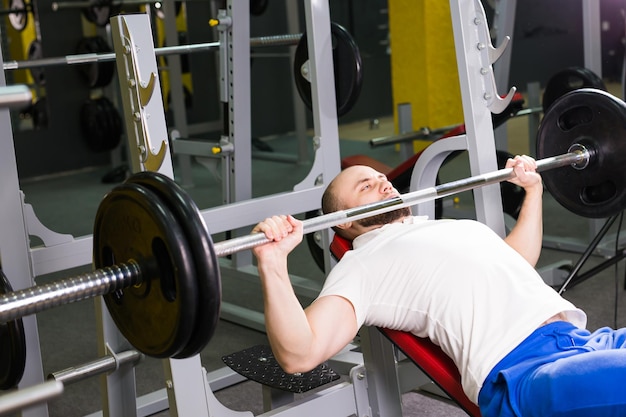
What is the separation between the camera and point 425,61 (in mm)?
6008

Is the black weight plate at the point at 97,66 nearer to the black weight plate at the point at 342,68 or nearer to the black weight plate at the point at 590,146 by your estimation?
the black weight plate at the point at 342,68

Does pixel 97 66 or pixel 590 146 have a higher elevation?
pixel 97 66

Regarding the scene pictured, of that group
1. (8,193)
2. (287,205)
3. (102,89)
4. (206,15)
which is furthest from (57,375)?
(206,15)

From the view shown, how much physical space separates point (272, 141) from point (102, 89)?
159 cm

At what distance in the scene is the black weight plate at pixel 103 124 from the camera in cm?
603

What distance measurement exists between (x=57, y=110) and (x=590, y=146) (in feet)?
16.2

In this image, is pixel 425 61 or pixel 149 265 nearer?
pixel 149 265

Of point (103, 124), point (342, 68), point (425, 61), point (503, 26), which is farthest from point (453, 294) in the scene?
point (103, 124)

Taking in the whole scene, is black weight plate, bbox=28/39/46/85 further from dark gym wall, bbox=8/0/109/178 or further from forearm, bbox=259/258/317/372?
forearm, bbox=259/258/317/372

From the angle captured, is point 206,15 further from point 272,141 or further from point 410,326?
point 410,326

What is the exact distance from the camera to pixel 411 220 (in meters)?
1.98

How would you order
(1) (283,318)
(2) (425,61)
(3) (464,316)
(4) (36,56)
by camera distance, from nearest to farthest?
(1) (283,318) < (3) (464,316) < (2) (425,61) < (4) (36,56)

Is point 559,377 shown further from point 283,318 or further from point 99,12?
point 99,12

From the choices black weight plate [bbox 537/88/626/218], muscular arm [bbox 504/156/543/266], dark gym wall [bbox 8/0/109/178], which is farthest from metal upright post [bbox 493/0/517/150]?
dark gym wall [bbox 8/0/109/178]
